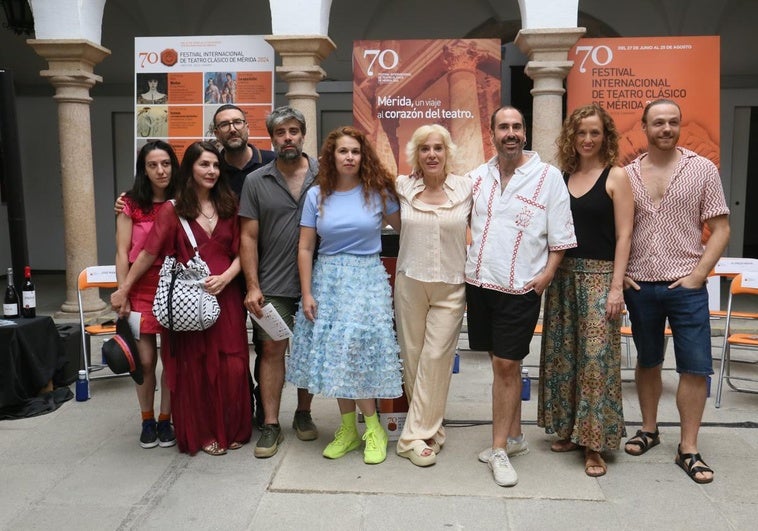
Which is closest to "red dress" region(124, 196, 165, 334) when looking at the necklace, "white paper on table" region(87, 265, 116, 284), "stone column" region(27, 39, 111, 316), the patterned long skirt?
the necklace

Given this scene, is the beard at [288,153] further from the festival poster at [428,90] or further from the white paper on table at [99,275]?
the festival poster at [428,90]

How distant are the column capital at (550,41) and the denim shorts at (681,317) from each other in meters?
3.48

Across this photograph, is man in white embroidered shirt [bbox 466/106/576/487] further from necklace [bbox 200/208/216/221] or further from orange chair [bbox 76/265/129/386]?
orange chair [bbox 76/265/129/386]

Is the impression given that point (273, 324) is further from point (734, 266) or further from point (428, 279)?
point (734, 266)

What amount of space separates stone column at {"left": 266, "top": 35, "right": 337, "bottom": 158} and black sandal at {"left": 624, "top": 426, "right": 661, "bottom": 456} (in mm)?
4126

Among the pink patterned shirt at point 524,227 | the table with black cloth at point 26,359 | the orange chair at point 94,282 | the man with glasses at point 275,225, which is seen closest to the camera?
the pink patterned shirt at point 524,227

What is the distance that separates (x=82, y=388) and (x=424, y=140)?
9.66 feet

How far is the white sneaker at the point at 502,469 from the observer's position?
3157mm

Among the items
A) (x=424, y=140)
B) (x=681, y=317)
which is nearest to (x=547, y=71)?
(x=424, y=140)

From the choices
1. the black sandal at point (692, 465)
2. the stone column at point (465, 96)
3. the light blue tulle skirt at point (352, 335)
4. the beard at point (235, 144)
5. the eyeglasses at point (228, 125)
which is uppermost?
the stone column at point (465, 96)

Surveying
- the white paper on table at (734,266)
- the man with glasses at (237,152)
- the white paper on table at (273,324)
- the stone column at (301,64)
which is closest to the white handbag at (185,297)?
the white paper on table at (273,324)

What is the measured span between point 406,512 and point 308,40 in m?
4.69

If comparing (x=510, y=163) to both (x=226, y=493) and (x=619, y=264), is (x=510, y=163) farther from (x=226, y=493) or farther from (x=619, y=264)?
(x=226, y=493)

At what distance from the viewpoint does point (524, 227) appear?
3.10 metres
